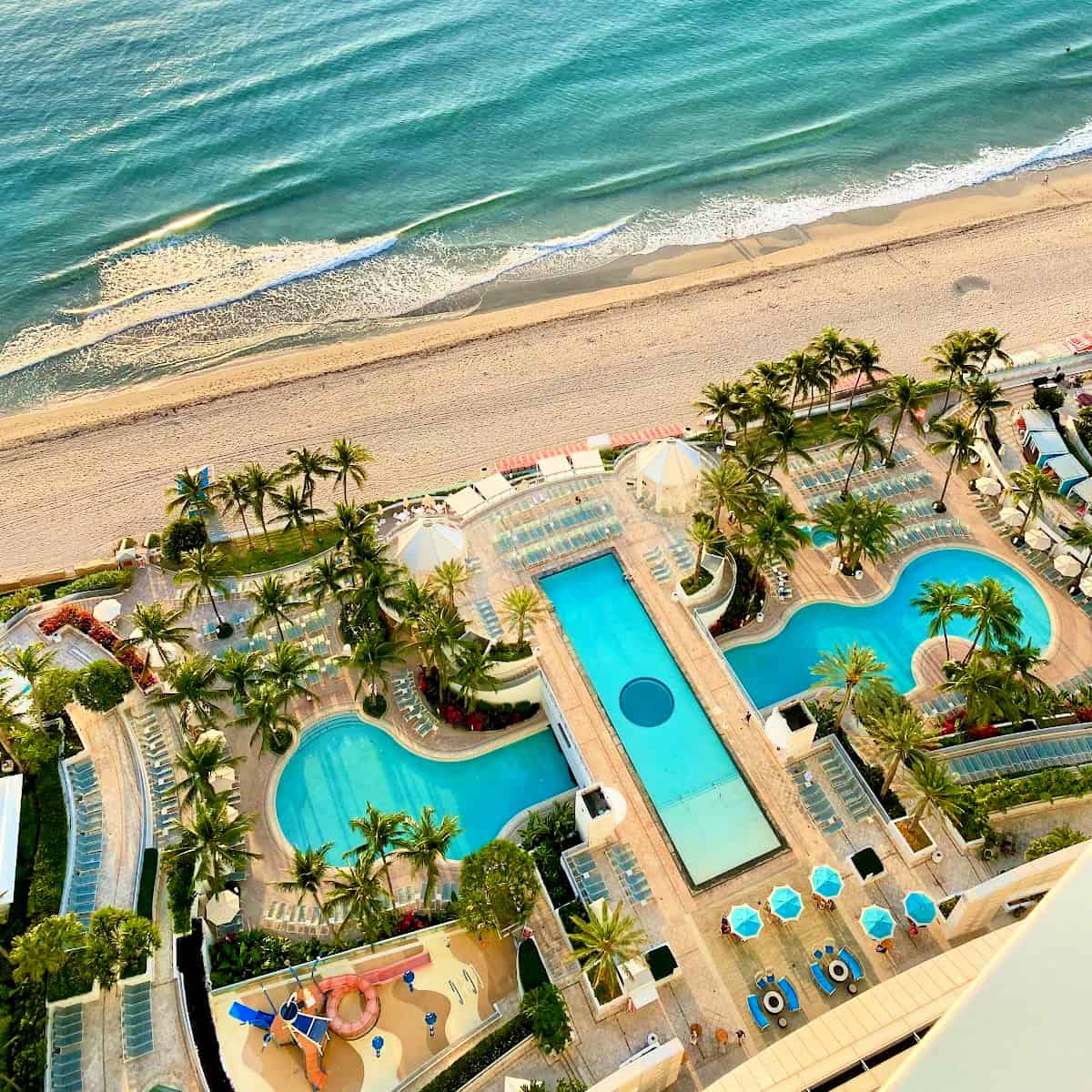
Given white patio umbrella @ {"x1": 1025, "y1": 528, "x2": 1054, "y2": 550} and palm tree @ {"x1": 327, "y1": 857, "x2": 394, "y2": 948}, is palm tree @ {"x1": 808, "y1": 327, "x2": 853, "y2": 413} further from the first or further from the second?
palm tree @ {"x1": 327, "y1": 857, "x2": 394, "y2": 948}

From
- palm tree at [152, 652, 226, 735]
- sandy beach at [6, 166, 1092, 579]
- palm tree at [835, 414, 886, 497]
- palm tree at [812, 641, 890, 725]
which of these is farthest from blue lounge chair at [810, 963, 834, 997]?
sandy beach at [6, 166, 1092, 579]

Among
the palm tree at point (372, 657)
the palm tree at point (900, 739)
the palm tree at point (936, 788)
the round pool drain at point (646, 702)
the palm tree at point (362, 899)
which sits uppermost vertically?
the palm tree at point (372, 657)

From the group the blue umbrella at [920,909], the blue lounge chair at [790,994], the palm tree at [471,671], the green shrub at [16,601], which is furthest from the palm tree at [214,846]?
the blue umbrella at [920,909]

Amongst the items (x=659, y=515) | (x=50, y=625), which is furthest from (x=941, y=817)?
(x=50, y=625)

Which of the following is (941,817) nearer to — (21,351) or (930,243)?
(930,243)

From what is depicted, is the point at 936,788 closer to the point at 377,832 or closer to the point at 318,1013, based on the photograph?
the point at 377,832

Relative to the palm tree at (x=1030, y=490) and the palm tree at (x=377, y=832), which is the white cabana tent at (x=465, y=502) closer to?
the palm tree at (x=377, y=832)
